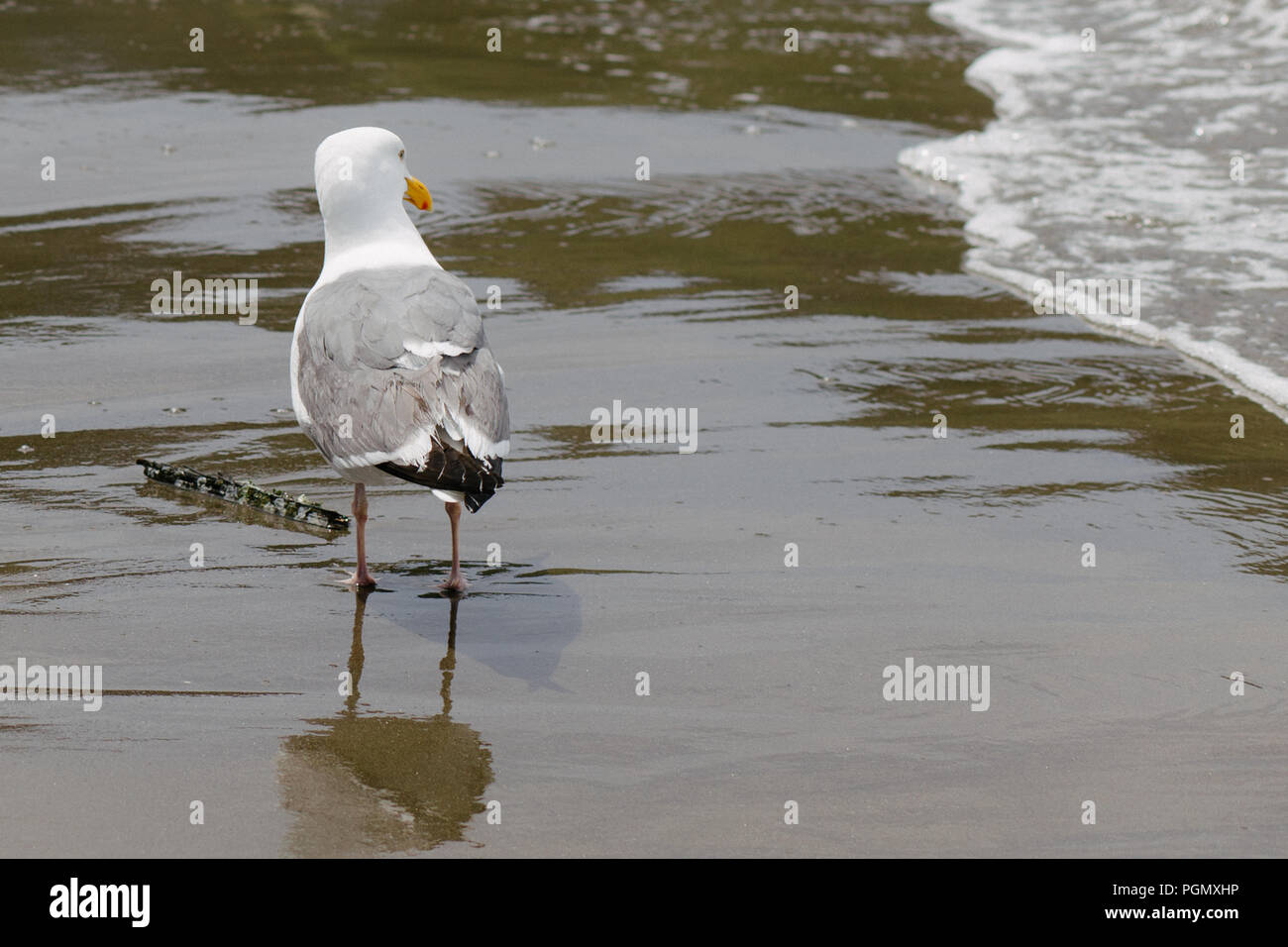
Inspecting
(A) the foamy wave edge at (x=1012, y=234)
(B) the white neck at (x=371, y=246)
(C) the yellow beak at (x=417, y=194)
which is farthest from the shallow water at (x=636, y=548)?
(C) the yellow beak at (x=417, y=194)

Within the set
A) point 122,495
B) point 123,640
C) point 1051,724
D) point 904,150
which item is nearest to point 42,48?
point 904,150

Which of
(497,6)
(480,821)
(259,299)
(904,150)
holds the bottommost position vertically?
(480,821)

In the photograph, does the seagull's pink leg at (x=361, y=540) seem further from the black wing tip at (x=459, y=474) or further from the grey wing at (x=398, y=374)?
the black wing tip at (x=459, y=474)

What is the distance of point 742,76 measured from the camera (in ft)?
40.3

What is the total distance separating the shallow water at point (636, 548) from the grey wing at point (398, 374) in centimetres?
56

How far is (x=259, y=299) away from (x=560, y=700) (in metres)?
3.94

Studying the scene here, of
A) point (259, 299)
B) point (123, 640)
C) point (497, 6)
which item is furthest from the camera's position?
point (497, 6)

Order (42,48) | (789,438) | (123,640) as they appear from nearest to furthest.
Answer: (123,640) < (789,438) < (42,48)

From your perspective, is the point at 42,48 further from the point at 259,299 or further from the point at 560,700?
the point at 560,700

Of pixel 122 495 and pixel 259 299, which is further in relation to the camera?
pixel 259 299

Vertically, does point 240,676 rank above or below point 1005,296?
below

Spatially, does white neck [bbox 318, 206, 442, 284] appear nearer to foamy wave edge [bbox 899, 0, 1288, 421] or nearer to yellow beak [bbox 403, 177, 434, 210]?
yellow beak [bbox 403, 177, 434, 210]

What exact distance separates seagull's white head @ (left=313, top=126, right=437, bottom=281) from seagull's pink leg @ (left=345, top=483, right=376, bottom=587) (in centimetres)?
73

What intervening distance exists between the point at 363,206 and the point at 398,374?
0.90m
